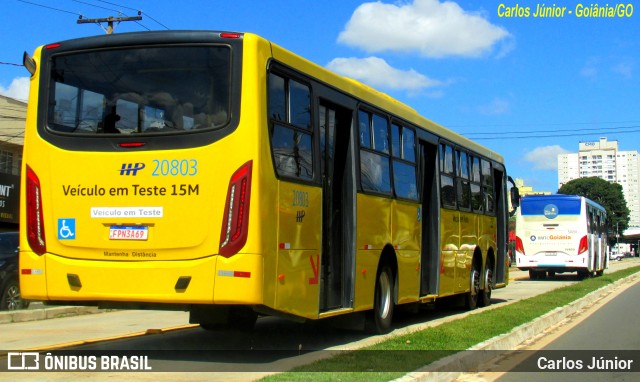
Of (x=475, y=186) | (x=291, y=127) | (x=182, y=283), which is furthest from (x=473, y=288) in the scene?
(x=182, y=283)

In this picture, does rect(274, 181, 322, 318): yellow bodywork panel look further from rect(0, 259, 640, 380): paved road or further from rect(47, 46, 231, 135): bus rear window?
rect(47, 46, 231, 135): bus rear window

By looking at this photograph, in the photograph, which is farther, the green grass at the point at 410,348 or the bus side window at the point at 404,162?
the bus side window at the point at 404,162

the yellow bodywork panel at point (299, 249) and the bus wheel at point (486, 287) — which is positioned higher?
the yellow bodywork panel at point (299, 249)

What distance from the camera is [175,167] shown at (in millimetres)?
7598

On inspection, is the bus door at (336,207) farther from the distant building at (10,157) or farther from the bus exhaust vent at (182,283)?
the distant building at (10,157)

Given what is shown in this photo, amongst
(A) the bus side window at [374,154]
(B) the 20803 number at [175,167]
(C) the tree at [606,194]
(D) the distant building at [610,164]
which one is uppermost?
(D) the distant building at [610,164]

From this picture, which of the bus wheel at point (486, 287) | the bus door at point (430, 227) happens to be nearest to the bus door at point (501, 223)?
the bus wheel at point (486, 287)

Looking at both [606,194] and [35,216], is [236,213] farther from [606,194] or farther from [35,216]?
[606,194]

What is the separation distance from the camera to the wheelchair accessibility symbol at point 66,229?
7811 millimetres

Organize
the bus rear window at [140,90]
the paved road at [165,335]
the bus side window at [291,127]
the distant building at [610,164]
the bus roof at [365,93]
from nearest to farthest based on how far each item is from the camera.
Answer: the bus rear window at [140,90]
the bus side window at [291,127]
the bus roof at [365,93]
the paved road at [165,335]
the distant building at [610,164]

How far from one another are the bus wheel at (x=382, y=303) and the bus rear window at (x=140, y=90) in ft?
Answer: 13.1

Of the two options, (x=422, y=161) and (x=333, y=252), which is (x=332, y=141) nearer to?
(x=333, y=252)

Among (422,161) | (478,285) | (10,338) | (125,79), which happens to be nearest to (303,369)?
(125,79)

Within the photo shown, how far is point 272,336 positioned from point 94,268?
3657mm
